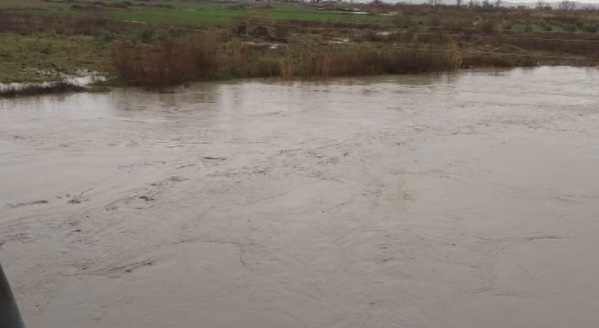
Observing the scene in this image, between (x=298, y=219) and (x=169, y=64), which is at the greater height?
(x=169, y=64)

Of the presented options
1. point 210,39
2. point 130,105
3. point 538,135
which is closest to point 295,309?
point 538,135

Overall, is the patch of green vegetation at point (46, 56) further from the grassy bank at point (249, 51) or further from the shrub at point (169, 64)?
the shrub at point (169, 64)

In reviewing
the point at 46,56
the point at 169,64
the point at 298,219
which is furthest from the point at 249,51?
the point at 298,219

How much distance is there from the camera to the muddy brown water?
530 cm

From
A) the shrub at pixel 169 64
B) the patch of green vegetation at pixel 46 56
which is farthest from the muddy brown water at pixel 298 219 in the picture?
the patch of green vegetation at pixel 46 56

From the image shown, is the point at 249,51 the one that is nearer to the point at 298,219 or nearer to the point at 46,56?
the point at 46,56

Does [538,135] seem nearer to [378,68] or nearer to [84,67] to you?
[378,68]

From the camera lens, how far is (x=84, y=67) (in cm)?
2102

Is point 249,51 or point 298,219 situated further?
point 249,51

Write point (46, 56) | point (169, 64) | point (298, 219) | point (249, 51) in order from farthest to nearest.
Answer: point (249, 51)
point (46, 56)
point (169, 64)
point (298, 219)

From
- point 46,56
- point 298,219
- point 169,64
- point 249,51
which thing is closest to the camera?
point 298,219

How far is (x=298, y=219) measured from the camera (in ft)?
23.8

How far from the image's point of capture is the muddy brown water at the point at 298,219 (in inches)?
209

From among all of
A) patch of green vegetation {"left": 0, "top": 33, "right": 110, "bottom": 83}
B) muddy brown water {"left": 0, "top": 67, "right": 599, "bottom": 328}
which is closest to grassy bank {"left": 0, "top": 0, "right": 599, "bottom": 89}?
patch of green vegetation {"left": 0, "top": 33, "right": 110, "bottom": 83}
